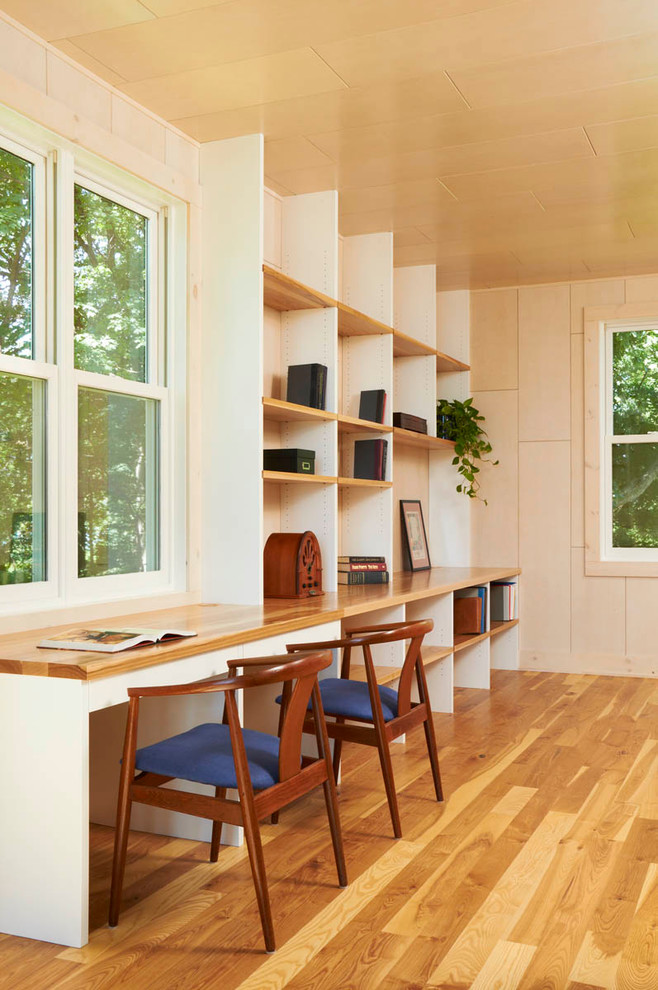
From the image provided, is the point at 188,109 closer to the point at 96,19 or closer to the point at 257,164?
the point at 257,164

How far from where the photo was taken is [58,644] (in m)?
2.55

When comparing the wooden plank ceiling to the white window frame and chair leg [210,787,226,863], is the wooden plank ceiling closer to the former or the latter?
the white window frame

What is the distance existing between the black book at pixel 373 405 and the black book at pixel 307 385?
0.73 metres

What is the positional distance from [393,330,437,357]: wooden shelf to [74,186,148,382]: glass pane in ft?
5.87

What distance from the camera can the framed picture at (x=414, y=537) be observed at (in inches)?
232

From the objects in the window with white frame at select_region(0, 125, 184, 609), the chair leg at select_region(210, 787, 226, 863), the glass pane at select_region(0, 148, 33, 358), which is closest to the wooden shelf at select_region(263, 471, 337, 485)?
the window with white frame at select_region(0, 125, 184, 609)

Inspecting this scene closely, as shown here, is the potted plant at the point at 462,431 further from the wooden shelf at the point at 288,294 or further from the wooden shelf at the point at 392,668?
the wooden shelf at the point at 288,294

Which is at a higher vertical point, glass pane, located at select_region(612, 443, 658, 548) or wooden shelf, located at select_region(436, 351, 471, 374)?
wooden shelf, located at select_region(436, 351, 471, 374)

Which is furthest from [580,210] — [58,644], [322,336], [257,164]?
[58,644]

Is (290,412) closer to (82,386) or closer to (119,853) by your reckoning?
(82,386)

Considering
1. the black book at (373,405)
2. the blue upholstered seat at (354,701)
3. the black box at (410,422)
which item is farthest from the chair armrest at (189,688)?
the black box at (410,422)

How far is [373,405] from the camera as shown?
501 centimetres

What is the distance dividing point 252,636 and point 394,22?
202 centimetres

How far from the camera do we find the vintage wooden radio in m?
4.03
